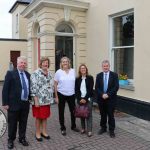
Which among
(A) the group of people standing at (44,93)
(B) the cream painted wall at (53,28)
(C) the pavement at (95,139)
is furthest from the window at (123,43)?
(A) the group of people standing at (44,93)

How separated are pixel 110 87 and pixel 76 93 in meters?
0.79

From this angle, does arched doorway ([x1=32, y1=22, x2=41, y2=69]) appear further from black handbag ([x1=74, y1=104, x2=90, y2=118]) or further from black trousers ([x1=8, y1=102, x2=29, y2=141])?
black trousers ([x1=8, y1=102, x2=29, y2=141])

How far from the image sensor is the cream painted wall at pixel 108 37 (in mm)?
8055

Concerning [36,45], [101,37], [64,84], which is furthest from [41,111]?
[36,45]

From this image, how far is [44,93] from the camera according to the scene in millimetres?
6082

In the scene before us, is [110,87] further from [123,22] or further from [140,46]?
[123,22]

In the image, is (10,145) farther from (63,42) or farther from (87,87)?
(63,42)

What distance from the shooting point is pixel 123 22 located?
30.6ft

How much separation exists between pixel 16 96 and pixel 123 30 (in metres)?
5.02

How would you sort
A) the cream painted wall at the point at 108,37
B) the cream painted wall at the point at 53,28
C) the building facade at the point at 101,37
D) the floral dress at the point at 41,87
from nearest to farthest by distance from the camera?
the floral dress at the point at 41,87, the cream painted wall at the point at 108,37, the building facade at the point at 101,37, the cream painted wall at the point at 53,28

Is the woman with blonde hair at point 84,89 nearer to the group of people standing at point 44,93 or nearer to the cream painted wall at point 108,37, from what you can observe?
the group of people standing at point 44,93

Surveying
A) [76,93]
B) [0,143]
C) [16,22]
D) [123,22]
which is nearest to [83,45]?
[123,22]

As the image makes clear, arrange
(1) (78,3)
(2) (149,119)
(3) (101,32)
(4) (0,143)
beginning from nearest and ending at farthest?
(4) (0,143)
(2) (149,119)
(3) (101,32)
(1) (78,3)

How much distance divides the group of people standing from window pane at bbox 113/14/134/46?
2.88m
